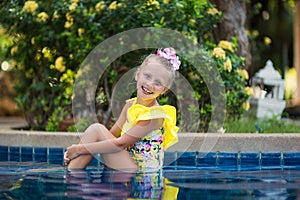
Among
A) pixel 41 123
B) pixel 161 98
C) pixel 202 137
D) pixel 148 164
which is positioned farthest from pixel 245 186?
pixel 41 123

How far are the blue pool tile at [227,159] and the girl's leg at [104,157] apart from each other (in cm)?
112

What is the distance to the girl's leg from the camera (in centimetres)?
414

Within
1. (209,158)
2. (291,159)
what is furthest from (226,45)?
(291,159)

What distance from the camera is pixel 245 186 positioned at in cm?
368

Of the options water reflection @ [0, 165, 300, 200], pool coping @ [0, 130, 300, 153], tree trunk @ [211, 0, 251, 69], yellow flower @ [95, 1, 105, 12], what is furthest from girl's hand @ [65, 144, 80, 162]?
tree trunk @ [211, 0, 251, 69]

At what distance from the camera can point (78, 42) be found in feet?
20.4

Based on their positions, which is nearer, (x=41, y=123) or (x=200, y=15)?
(x=200, y=15)

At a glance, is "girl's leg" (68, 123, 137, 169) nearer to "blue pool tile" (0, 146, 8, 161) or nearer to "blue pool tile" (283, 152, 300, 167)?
"blue pool tile" (283, 152, 300, 167)

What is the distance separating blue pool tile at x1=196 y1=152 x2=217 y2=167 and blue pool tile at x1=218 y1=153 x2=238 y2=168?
46mm

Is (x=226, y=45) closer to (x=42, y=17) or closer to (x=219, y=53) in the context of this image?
(x=219, y=53)

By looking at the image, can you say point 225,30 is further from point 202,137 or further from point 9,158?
point 9,158

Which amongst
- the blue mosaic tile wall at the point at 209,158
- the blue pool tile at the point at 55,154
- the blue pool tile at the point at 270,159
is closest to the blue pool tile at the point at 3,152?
the blue mosaic tile wall at the point at 209,158

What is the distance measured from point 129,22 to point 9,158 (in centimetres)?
179

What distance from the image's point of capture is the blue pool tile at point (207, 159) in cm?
508
